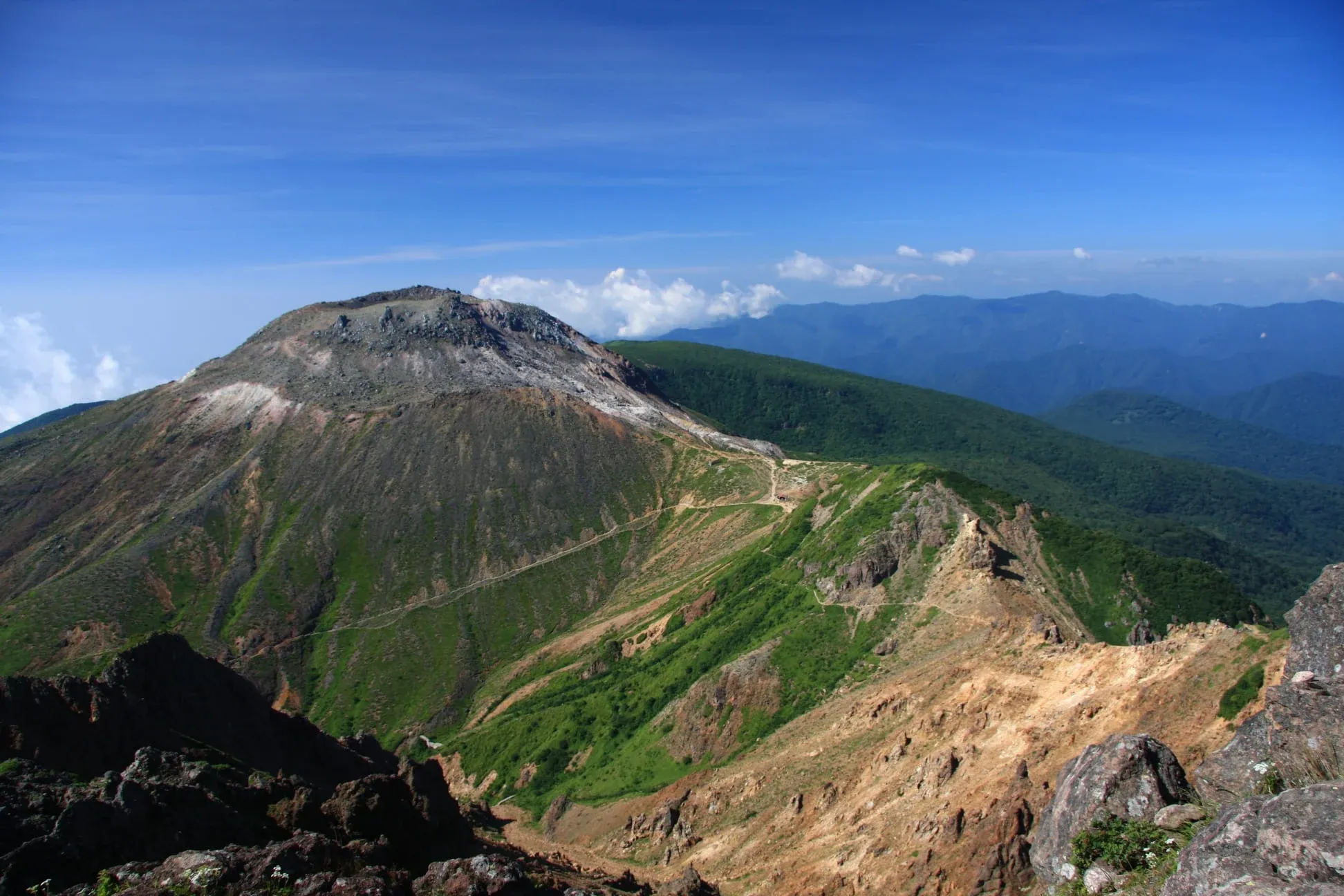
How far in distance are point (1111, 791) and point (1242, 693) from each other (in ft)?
37.8

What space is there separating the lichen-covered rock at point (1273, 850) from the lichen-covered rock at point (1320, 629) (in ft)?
37.9

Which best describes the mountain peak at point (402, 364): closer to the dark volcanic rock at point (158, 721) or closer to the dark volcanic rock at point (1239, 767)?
the dark volcanic rock at point (158, 721)

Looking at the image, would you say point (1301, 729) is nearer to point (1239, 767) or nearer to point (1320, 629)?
point (1239, 767)

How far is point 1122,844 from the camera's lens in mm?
18109

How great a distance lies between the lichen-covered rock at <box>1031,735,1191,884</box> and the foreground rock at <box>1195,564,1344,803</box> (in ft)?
2.93

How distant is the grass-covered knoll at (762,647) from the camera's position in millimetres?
53906

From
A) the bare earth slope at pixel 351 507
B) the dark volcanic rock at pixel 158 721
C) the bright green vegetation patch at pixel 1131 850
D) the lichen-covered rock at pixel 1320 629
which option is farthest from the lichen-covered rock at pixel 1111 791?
the bare earth slope at pixel 351 507

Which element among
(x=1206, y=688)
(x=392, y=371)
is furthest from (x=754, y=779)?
(x=392, y=371)

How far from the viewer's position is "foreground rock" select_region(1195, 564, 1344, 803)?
1764 centimetres

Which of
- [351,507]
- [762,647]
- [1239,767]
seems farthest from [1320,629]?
[351,507]

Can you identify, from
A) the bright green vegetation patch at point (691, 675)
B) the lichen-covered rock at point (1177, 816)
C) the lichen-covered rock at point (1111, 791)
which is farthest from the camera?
the bright green vegetation patch at point (691, 675)

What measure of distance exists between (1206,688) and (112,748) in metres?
45.7

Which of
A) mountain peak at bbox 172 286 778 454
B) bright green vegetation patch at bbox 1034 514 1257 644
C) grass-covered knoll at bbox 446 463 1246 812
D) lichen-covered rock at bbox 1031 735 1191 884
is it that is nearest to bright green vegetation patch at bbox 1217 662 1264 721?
lichen-covered rock at bbox 1031 735 1191 884

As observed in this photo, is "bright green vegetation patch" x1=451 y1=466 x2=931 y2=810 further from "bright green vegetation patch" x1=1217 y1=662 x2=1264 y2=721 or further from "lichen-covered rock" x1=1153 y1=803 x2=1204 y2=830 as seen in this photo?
"lichen-covered rock" x1=1153 y1=803 x2=1204 y2=830
